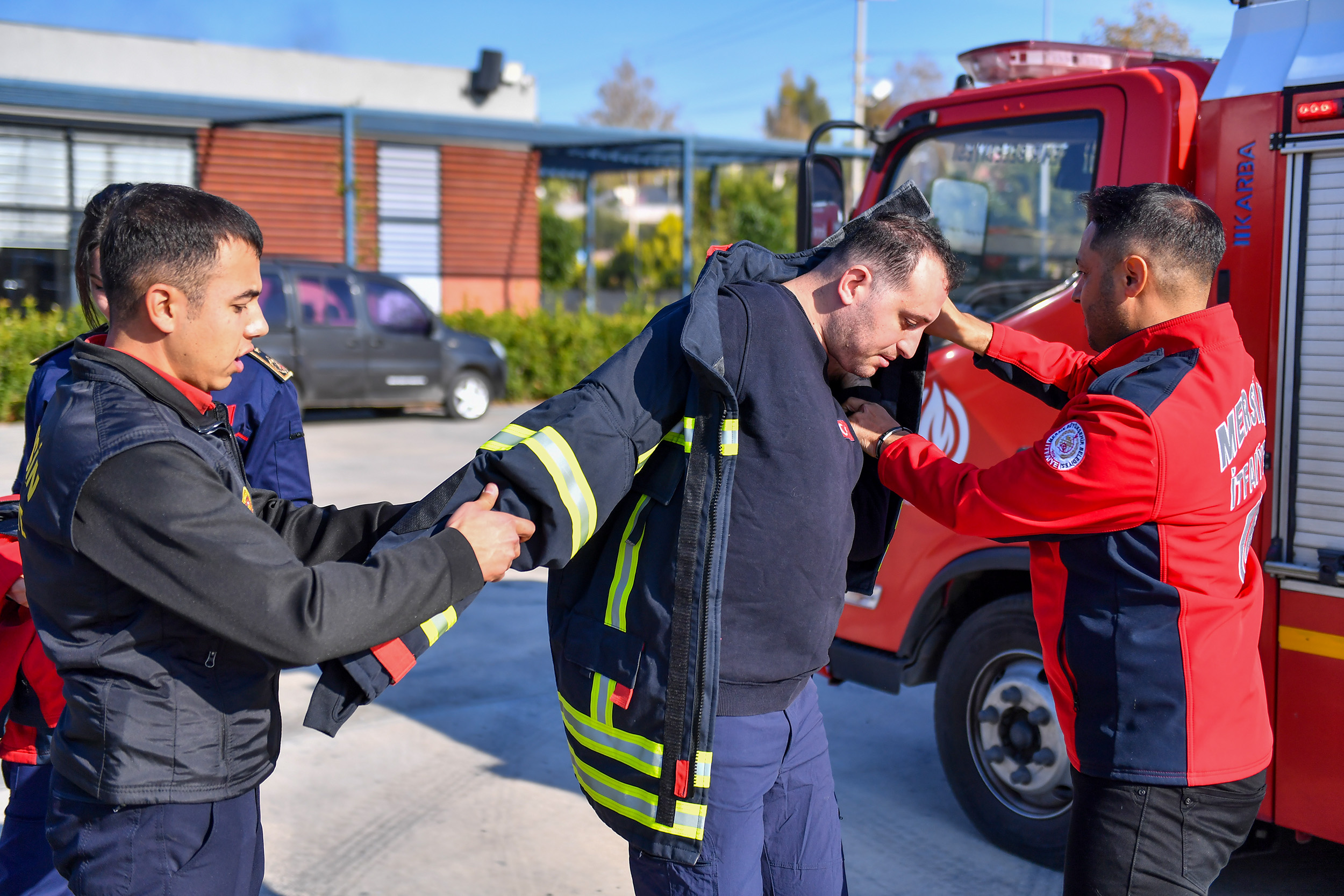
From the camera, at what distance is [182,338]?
6.13ft

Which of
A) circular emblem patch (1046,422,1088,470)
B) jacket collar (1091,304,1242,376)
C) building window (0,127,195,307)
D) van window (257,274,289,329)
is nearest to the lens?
circular emblem patch (1046,422,1088,470)

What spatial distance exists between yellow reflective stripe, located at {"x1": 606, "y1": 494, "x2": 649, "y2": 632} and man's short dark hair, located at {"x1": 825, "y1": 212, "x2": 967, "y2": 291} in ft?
2.14

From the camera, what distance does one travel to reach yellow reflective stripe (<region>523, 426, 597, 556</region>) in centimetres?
196

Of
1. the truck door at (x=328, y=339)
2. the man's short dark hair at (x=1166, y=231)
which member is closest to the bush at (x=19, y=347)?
the truck door at (x=328, y=339)

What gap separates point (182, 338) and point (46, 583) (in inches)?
17.9

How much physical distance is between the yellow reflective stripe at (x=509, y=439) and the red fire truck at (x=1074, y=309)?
1.99m

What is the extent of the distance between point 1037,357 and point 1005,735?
146 centimetres

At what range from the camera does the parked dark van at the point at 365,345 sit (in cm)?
1230

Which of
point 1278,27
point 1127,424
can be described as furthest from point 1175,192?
point 1278,27

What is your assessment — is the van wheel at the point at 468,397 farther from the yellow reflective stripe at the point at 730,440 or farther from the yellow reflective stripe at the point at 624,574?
the yellow reflective stripe at the point at 730,440

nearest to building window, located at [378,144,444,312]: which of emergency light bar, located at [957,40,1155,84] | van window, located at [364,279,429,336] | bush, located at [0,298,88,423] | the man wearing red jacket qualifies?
van window, located at [364,279,429,336]

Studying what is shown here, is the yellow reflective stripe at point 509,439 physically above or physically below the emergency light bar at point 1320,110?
below

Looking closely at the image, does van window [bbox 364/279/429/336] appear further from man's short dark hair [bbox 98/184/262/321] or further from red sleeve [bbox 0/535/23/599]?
man's short dark hair [bbox 98/184/262/321]

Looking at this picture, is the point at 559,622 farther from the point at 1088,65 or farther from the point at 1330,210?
the point at 1088,65
